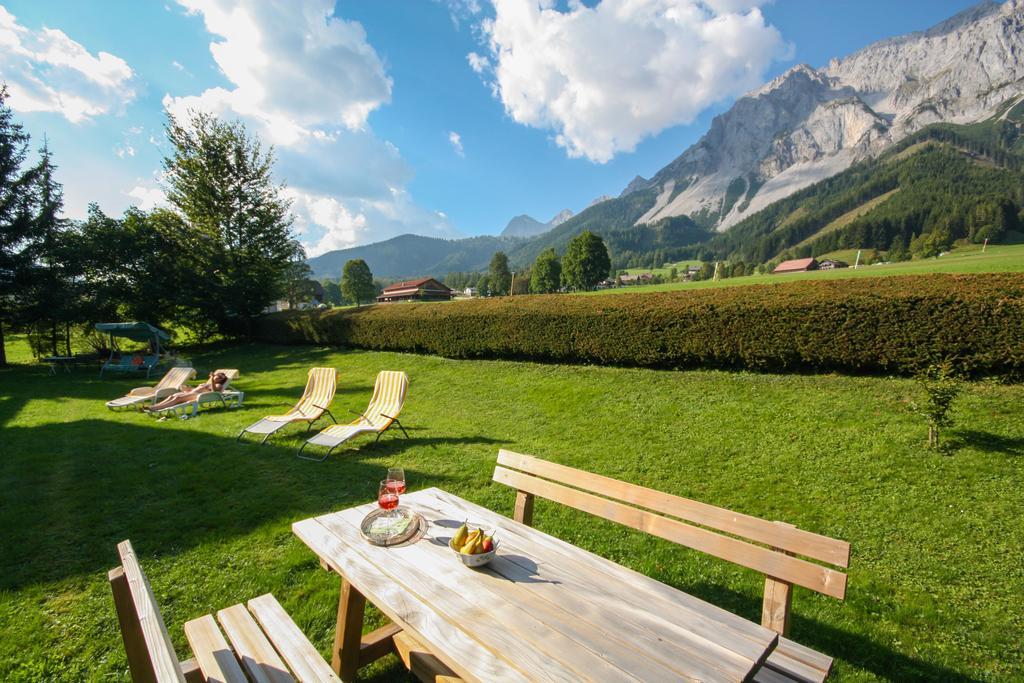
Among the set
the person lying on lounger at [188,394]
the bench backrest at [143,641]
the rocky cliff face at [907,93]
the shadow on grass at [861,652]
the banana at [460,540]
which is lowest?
the shadow on grass at [861,652]

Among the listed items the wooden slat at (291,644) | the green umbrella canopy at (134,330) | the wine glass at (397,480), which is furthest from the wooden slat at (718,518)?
the green umbrella canopy at (134,330)

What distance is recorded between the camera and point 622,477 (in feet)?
17.6

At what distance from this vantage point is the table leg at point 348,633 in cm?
253

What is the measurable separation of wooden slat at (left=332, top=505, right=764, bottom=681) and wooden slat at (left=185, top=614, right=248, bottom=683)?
866mm

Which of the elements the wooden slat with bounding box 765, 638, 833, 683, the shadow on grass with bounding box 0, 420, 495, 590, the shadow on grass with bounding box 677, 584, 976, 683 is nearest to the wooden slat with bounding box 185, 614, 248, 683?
the shadow on grass with bounding box 0, 420, 495, 590

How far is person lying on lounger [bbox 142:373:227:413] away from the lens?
9750 millimetres

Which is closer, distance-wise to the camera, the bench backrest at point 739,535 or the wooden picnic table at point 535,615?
the wooden picnic table at point 535,615

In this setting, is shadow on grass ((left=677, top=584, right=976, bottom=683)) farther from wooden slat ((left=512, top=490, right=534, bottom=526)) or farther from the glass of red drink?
the glass of red drink

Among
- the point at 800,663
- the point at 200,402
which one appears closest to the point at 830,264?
the point at 200,402

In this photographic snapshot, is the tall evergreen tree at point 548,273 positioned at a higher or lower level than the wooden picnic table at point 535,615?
higher

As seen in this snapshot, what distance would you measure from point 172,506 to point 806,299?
385 inches

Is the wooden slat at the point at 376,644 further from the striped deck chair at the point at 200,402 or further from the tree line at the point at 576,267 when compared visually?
the tree line at the point at 576,267

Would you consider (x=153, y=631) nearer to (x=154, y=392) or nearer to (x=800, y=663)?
(x=800, y=663)

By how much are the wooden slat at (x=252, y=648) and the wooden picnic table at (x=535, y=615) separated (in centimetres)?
44
